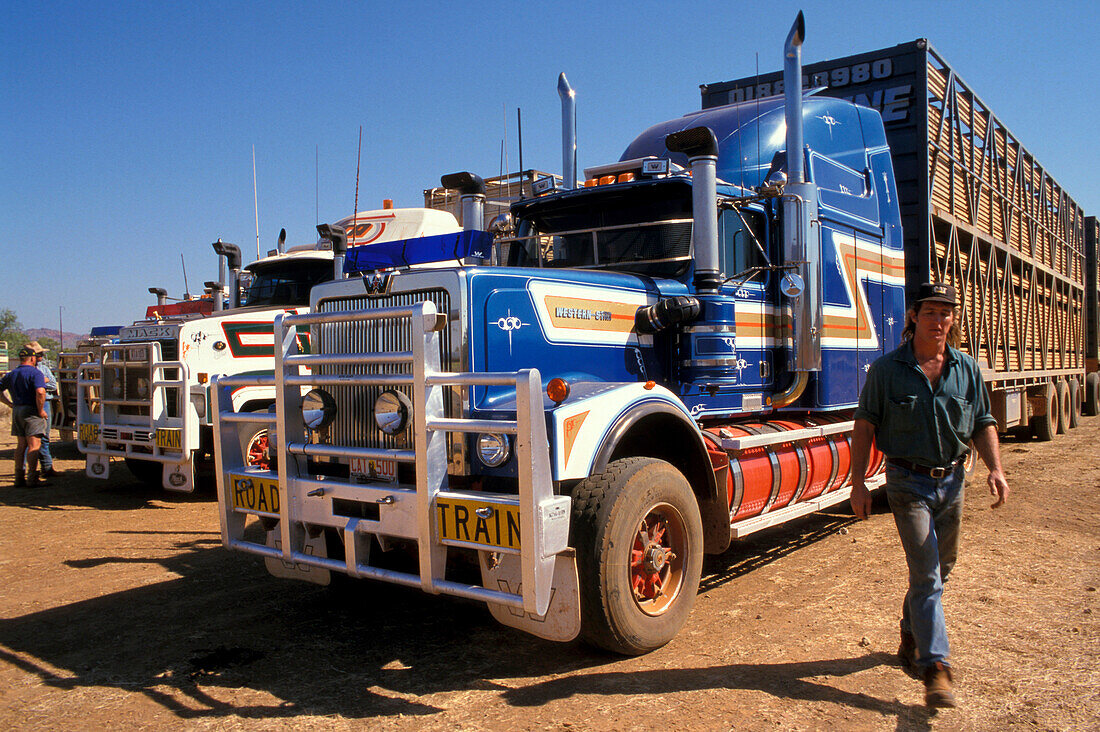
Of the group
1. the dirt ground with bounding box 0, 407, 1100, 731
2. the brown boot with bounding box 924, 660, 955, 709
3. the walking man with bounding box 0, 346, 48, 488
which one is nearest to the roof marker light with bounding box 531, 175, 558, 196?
the dirt ground with bounding box 0, 407, 1100, 731

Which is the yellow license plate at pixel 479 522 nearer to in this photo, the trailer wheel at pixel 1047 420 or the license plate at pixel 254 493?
the license plate at pixel 254 493

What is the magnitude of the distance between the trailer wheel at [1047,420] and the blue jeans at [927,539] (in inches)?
465

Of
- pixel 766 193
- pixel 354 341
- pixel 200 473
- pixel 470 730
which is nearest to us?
pixel 470 730

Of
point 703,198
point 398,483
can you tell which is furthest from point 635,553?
point 703,198

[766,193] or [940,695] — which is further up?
[766,193]

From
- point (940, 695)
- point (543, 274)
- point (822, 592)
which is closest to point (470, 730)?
point (940, 695)

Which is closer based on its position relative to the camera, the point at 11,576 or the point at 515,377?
the point at 515,377

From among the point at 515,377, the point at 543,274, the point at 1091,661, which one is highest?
the point at 543,274

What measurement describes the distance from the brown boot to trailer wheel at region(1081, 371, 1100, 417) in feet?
60.8

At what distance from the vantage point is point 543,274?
178 inches

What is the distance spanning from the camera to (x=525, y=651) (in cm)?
419

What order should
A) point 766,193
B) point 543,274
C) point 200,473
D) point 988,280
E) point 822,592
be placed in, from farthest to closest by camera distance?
point 988,280
point 200,473
point 766,193
point 822,592
point 543,274

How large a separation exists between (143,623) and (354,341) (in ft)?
7.31

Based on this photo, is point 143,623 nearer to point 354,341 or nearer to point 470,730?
point 354,341
